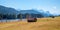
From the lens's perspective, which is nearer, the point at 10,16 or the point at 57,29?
the point at 57,29

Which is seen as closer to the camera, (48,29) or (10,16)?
(48,29)

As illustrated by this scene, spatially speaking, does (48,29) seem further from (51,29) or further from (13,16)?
(13,16)

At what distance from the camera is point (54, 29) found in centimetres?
1855

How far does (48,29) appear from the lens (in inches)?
734

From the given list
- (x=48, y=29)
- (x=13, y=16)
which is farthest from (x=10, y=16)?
(x=48, y=29)

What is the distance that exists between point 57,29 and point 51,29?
2.60 ft

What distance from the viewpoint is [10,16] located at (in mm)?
134375

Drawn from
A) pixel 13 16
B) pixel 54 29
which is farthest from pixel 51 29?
pixel 13 16

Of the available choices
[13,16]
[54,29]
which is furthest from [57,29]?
[13,16]

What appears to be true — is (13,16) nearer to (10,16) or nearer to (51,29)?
(10,16)

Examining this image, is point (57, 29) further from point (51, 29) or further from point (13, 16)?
point (13, 16)

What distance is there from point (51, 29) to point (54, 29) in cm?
40

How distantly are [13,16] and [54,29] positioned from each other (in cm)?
11754

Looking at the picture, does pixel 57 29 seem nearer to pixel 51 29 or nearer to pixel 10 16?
pixel 51 29
